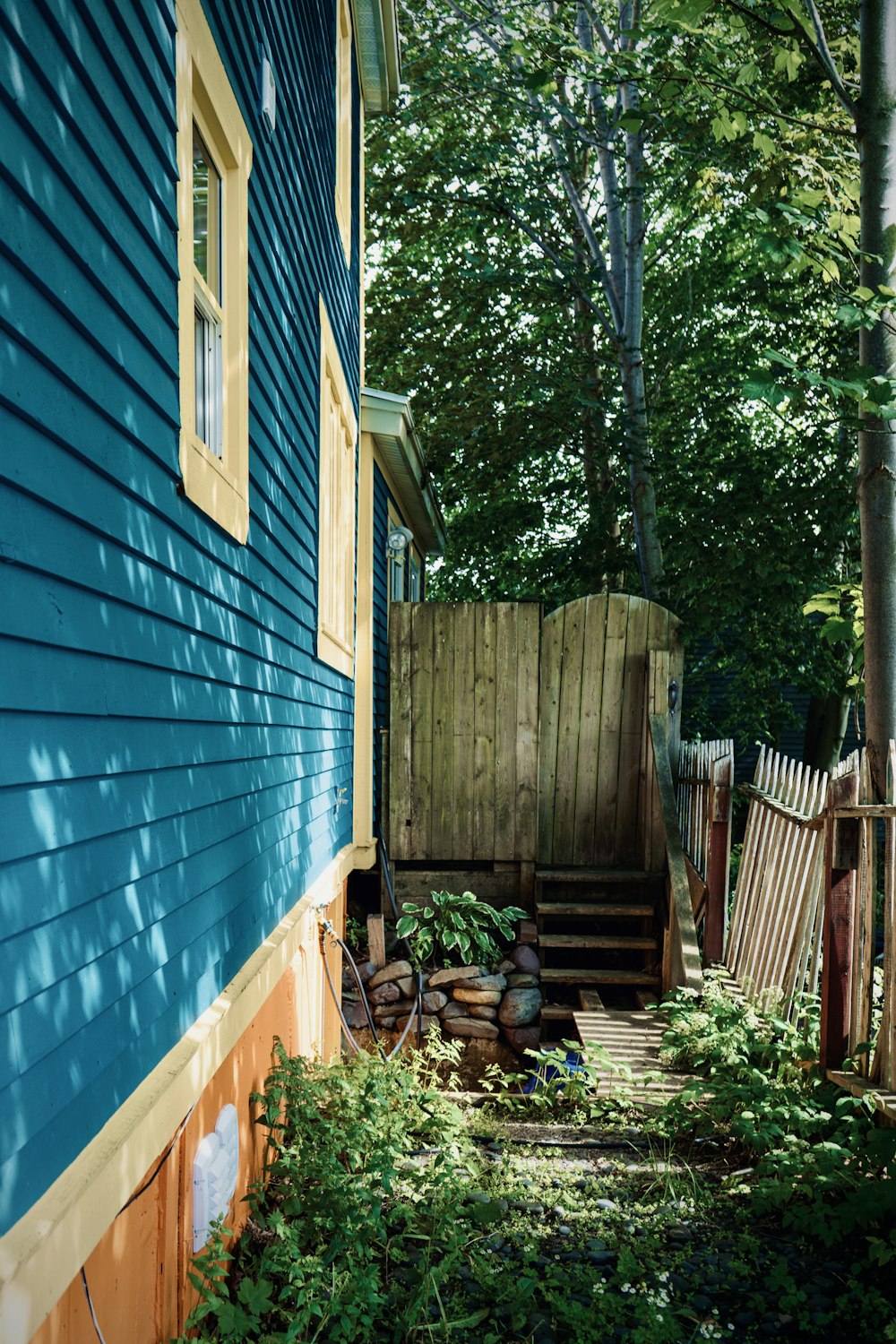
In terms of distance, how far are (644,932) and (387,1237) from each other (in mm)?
4542

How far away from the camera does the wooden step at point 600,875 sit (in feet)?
25.7

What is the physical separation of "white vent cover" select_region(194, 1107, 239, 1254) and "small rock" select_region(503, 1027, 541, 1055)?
3733mm

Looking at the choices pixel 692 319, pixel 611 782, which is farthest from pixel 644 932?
pixel 692 319

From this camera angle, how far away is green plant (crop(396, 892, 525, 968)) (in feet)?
23.9

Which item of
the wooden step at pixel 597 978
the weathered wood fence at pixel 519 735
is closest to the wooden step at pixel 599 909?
the weathered wood fence at pixel 519 735

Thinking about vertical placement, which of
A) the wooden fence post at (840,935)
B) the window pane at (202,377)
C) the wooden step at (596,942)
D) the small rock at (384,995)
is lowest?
the small rock at (384,995)

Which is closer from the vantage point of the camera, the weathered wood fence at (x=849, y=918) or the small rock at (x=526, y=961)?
the weathered wood fence at (x=849, y=918)

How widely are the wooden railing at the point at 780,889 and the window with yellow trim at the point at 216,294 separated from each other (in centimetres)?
290

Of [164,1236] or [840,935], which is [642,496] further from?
[164,1236]

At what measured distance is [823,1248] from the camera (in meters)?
3.45

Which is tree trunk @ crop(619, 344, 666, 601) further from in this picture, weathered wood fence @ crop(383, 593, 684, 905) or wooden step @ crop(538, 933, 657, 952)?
wooden step @ crop(538, 933, 657, 952)

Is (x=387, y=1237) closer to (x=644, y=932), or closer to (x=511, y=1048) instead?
(x=511, y=1048)

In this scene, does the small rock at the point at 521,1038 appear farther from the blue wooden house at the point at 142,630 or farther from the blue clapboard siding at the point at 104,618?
the blue clapboard siding at the point at 104,618

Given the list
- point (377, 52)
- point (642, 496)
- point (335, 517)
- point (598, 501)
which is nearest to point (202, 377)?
point (335, 517)
